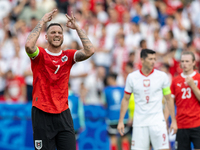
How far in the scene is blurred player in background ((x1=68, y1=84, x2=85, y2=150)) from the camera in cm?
977

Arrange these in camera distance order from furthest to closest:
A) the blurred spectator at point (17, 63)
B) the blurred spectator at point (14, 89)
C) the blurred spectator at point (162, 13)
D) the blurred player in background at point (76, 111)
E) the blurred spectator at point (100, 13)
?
the blurred spectator at point (162, 13), the blurred spectator at point (100, 13), the blurred spectator at point (17, 63), the blurred spectator at point (14, 89), the blurred player in background at point (76, 111)

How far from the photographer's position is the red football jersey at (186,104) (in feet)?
25.6

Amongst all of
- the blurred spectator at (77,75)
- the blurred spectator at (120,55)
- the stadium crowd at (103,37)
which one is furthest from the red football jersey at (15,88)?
the blurred spectator at (120,55)

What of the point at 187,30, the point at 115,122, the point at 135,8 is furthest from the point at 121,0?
the point at 115,122

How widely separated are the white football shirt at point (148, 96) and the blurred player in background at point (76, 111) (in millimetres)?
2348

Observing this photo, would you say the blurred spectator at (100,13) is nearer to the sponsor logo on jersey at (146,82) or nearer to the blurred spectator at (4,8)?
the blurred spectator at (4,8)

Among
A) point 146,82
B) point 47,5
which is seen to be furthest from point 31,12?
point 146,82

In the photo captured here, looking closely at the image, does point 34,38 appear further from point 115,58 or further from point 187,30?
point 187,30

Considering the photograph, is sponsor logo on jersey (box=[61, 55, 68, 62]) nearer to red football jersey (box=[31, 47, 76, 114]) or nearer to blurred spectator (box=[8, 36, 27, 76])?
red football jersey (box=[31, 47, 76, 114])

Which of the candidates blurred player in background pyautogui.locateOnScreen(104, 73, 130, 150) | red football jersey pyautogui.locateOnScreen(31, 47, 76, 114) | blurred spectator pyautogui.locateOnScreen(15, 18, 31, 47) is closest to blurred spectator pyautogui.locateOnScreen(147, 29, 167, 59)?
blurred player in background pyautogui.locateOnScreen(104, 73, 130, 150)

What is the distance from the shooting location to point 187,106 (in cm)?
785

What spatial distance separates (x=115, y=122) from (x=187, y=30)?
21.0 feet

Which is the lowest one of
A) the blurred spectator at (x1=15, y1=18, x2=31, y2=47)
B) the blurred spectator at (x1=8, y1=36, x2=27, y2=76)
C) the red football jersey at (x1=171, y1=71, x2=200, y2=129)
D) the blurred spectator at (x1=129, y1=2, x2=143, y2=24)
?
the red football jersey at (x1=171, y1=71, x2=200, y2=129)

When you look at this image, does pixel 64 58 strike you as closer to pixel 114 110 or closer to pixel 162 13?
pixel 114 110
